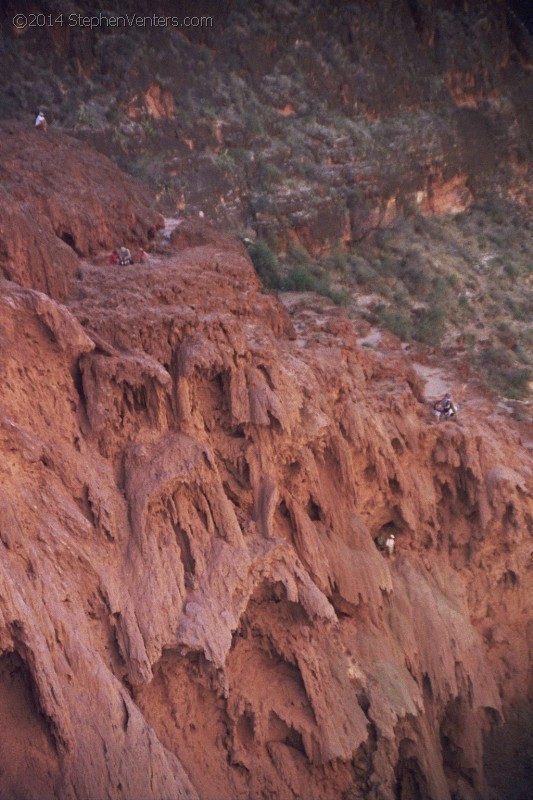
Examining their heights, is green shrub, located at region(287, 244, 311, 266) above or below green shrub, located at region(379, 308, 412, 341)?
above

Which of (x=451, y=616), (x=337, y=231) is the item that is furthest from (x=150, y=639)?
(x=337, y=231)

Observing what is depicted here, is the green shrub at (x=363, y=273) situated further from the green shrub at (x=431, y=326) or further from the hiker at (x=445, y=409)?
the hiker at (x=445, y=409)

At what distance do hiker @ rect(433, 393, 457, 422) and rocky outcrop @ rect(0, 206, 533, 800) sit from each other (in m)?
0.45

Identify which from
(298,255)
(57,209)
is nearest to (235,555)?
(57,209)

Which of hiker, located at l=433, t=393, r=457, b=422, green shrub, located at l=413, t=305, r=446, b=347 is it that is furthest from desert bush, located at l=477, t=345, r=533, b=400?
hiker, located at l=433, t=393, r=457, b=422

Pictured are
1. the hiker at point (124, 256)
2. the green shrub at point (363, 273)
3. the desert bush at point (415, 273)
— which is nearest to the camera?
the hiker at point (124, 256)

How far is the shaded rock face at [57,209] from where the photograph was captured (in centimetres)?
1136

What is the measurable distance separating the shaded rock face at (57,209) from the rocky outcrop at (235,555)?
0.65 meters

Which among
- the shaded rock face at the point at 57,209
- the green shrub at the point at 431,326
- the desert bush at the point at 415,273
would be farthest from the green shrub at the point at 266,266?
the shaded rock face at the point at 57,209

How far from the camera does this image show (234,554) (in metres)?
11.2

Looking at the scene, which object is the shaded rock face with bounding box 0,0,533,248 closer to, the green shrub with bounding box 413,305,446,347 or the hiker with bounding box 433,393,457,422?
the green shrub with bounding box 413,305,446,347

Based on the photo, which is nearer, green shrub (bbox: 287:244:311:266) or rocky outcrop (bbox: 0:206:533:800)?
rocky outcrop (bbox: 0:206:533:800)

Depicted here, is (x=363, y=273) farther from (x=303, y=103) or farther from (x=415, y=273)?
(x=303, y=103)

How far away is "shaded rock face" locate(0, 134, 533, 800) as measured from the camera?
349 inches
